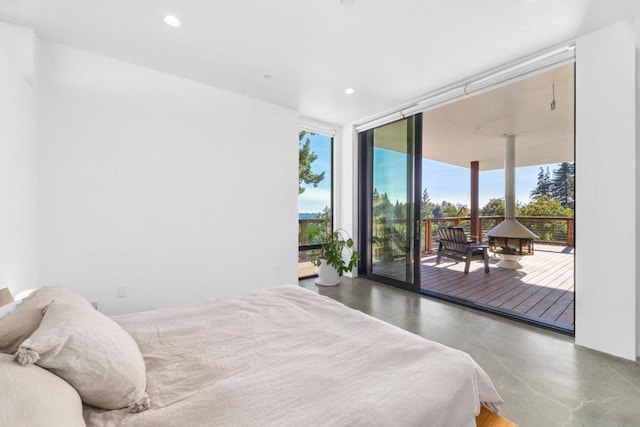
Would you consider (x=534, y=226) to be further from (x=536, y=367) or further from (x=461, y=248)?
(x=536, y=367)

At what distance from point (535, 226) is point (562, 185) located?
1299 millimetres

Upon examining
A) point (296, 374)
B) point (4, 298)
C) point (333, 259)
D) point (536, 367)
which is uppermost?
point (4, 298)

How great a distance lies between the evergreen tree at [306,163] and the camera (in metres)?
4.94

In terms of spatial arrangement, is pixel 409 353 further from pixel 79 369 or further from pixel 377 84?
pixel 377 84

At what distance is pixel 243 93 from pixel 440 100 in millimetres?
2479

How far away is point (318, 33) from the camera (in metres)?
2.36

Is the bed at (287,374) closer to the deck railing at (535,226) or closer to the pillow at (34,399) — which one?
the pillow at (34,399)

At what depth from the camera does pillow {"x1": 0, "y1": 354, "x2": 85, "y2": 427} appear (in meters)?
0.59

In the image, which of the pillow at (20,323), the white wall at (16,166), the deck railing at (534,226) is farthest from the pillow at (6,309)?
the deck railing at (534,226)

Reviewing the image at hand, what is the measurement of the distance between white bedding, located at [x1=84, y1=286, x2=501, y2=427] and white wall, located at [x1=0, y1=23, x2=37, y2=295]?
1.09m

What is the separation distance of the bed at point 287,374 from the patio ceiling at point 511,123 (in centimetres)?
338

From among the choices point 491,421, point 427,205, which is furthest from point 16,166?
point 427,205

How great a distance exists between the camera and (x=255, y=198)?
3711 mm

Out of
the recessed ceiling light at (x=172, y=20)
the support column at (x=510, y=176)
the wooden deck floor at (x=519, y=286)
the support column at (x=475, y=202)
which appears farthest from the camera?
the support column at (x=475, y=202)
